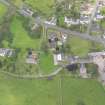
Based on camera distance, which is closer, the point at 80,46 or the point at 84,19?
the point at 80,46

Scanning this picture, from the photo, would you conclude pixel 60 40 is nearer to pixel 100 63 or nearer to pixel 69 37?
pixel 69 37

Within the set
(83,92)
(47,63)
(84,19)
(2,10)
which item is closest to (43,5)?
(2,10)

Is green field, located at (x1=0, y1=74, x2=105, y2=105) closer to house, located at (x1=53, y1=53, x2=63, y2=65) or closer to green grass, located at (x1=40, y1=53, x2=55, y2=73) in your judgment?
green grass, located at (x1=40, y1=53, x2=55, y2=73)

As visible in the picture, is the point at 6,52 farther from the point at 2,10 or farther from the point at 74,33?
the point at 74,33

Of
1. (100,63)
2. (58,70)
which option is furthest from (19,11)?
(100,63)

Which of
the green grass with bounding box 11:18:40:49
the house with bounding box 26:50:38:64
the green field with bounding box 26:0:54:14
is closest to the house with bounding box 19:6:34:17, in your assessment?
the green field with bounding box 26:0:54:14

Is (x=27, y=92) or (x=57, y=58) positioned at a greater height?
(x=57, y=58)
